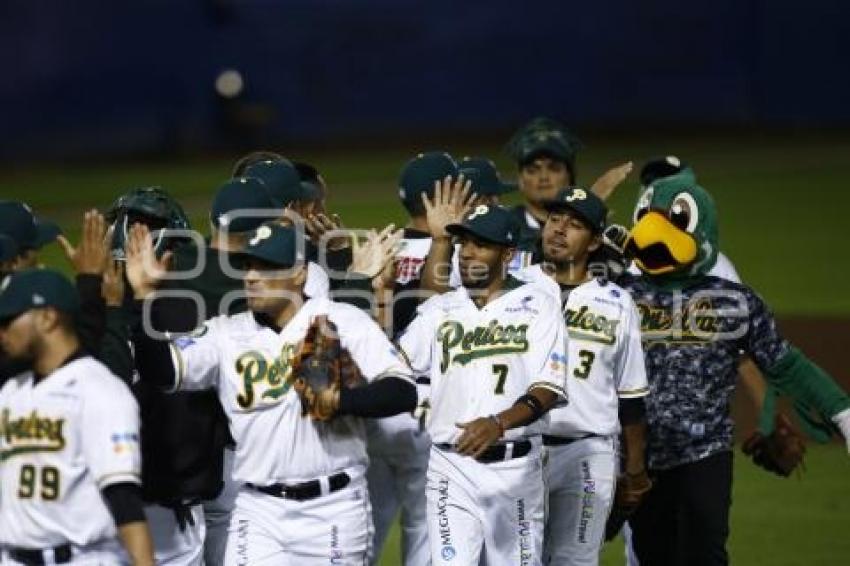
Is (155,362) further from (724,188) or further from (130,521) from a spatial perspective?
(724,188)

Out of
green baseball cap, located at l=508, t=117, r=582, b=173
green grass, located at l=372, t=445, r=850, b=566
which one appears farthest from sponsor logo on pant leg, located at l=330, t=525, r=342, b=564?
green baseball cap, located at l=508, t=117, r=582, b=173

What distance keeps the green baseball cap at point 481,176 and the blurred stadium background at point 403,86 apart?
13256 millimetres

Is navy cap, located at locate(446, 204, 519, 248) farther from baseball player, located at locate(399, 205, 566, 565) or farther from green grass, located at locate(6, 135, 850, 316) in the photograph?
green grass, located at locate(6, 135, 850, 316)

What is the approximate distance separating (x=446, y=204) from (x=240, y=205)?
37.5 inches

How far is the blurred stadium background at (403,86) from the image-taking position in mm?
21828

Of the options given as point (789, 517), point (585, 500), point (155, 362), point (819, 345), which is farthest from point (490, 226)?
point (819, 345)

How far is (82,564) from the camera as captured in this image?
4.86m

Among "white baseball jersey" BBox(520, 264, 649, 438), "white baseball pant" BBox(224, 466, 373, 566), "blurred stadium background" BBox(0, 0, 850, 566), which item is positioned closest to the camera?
"white baseball pant" BBox(224, 466, 373, 566)

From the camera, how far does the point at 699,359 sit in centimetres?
677

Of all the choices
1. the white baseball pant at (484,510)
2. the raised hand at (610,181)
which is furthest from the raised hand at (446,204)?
the raised hand at (610,181)

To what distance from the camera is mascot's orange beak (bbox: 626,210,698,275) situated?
22.4 feet

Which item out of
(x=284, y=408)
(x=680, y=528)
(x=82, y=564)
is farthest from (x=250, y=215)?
(x=680, y=528)

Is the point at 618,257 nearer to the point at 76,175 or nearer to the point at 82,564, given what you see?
the point at 82,564

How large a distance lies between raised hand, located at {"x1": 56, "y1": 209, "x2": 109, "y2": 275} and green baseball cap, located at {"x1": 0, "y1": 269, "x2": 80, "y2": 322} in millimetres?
480
